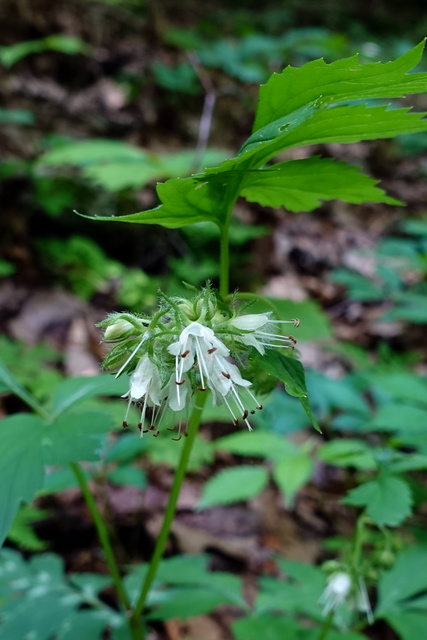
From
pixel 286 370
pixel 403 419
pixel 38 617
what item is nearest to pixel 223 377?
pixel 286 370

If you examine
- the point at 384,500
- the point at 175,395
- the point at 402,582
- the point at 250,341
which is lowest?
the point at 402,582

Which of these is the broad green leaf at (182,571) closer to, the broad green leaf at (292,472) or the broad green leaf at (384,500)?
the broad green leaf at (292,472)

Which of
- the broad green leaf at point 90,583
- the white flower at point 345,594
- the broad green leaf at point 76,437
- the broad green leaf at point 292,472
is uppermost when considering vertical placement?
the broad green leaf at point 76,437

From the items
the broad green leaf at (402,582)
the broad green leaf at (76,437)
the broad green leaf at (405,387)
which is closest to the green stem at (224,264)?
the broad green leaf at (76,437)

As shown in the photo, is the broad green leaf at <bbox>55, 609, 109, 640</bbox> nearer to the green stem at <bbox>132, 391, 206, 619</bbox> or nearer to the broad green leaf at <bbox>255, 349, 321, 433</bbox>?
the green stem at <bbox>132, 391, 206, 619</bbox>

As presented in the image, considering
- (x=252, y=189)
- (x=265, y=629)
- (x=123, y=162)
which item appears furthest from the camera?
(x=123, y=162)

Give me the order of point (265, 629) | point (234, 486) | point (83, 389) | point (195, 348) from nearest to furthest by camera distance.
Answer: point (195, 348) → point (83, 389) → point (265, 629) → point (234, 486)

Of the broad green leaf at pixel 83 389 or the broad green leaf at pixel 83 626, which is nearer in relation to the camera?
the broad green leaf at pixel 83 389

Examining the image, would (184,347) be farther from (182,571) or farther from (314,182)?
(182,571)
